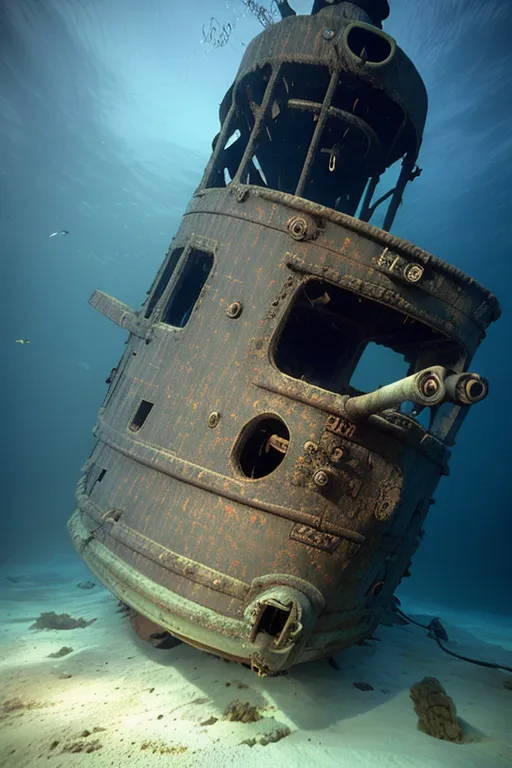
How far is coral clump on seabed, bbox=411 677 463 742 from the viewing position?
423 centimetres

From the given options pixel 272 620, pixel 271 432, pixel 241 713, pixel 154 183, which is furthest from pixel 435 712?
pixel 154 183

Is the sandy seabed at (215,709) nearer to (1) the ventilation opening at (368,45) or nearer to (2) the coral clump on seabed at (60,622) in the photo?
(2) the coral clump on seabed at (60,622)

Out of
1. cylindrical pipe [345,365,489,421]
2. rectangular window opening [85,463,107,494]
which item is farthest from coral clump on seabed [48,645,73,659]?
cylindrical pipe [345,365,489,421]

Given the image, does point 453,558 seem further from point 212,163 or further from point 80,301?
point 80,301

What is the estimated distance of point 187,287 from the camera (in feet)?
21.8

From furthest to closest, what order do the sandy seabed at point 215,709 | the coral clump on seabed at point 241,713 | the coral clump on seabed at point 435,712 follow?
the coral clump on seabed at point 435,712 → the coral clump on seabed at point 241,713 → the sandy seabed at point 215,709

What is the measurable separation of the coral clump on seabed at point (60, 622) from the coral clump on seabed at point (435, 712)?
5992 millimetres

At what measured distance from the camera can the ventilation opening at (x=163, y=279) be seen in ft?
20.2

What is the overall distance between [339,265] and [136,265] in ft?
246

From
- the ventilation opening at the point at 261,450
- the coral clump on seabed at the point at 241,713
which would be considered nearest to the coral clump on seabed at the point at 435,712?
the coral clump on seabed at the point at 241,713

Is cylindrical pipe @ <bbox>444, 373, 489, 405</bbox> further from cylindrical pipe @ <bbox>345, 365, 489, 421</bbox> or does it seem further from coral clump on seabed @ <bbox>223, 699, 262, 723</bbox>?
coral clump on seabed @ <bbox>223, 699, 262, 723</bbox>

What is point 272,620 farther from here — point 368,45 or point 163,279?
point 368,45

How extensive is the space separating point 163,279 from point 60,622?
7.16 meters

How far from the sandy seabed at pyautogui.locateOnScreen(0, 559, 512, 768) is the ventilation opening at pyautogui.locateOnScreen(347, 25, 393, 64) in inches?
332
